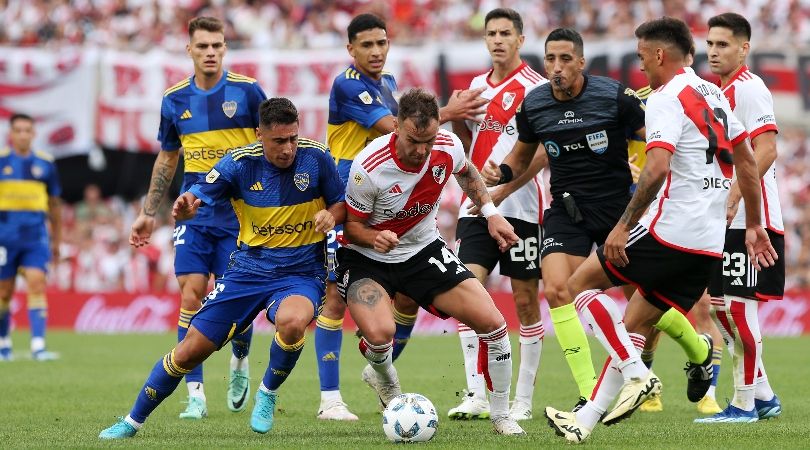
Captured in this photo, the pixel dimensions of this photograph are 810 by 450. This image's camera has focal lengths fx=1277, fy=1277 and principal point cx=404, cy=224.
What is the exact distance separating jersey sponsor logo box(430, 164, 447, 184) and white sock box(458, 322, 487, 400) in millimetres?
1811

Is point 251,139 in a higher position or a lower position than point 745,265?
higher

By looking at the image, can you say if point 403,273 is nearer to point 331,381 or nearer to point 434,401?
point 331,381

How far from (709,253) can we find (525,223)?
2721mm

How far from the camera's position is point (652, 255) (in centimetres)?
816

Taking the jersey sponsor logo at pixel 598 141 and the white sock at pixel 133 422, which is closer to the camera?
the white sock at pixel 133 422

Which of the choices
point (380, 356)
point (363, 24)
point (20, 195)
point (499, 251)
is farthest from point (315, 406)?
point (20, 195)

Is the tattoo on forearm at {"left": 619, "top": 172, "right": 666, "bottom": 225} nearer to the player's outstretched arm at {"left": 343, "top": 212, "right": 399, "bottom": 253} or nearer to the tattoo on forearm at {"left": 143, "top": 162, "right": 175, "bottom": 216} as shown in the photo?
the player's outstretched arm at {"left": 343, "top": 212, "right": 399, "bottom": 253}

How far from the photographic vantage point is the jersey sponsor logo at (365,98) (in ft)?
33.2

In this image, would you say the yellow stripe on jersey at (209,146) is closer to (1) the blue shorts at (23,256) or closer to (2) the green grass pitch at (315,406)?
(2) the green grass pitch at (315,406)

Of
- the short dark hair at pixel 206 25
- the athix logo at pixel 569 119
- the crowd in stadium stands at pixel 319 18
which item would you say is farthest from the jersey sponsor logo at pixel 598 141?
the crowd in stadium stands at pixel 319 18

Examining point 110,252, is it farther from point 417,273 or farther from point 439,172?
point 439,172

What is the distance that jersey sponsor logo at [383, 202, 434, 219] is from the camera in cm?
877

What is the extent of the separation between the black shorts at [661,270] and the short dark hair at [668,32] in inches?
47.7

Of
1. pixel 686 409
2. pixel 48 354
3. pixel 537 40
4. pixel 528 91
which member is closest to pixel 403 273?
pixel 528 91
